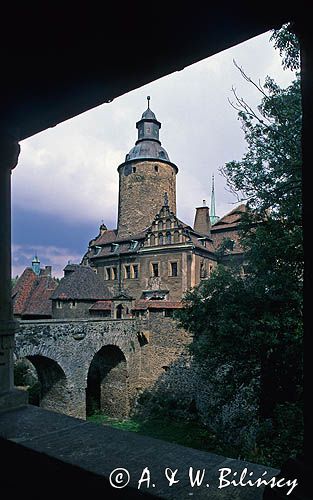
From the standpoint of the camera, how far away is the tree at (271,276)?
6.84 m

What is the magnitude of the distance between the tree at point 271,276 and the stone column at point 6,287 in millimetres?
4941

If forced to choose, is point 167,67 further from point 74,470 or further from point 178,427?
point 178,427

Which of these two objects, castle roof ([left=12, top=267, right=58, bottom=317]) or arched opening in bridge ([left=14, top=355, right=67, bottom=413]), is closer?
arched opening in bridge ([left=14, top=355, right=67, bottom=413])

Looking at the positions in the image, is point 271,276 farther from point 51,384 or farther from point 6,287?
point 51,384

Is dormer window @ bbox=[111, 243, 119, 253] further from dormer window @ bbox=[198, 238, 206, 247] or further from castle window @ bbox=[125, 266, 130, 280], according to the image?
dormer window @ bbox=[198, 238, 206, 247]

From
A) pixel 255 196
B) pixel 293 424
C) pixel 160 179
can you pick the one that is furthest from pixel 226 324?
pixel 160 179

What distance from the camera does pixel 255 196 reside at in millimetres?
8078

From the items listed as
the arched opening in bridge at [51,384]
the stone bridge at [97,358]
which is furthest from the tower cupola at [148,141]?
the arched opening in bridge at [51,384]

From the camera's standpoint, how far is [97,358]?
20062mm

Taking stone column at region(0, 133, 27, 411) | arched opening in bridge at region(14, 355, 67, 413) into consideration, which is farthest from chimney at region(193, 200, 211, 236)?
stone column at region(0, 133, 27, 411)

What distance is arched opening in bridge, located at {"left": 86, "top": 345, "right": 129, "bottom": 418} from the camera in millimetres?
18609

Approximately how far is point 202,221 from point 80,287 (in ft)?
39.3

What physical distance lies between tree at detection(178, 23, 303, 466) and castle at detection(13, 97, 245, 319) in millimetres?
7263

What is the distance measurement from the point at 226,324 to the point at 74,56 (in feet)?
22.7
